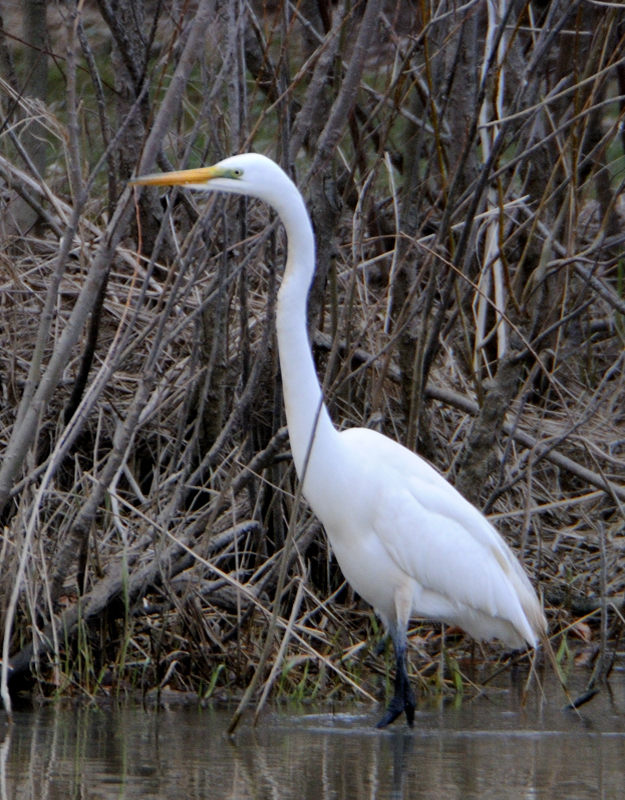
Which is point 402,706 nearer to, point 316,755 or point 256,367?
point 316,755

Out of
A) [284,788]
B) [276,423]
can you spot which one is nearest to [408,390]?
[276,423]

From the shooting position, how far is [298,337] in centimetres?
360

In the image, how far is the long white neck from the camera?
3.52m

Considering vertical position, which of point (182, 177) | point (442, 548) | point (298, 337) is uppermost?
point (182, 177)

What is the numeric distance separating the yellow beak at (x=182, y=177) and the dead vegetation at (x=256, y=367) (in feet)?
0.47

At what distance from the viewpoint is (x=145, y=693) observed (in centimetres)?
381

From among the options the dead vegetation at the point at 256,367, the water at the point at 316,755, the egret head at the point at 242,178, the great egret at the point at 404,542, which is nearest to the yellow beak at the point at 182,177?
the egret head at the point at 242,178

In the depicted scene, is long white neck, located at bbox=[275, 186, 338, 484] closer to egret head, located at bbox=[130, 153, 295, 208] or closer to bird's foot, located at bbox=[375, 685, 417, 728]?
egret head, located at bbox=[130, 153, 295, 208]

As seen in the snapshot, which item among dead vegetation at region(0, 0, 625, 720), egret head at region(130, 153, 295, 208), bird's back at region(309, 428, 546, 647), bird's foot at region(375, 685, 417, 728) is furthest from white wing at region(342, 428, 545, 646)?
egret head at region(130, 153, 295, 208)

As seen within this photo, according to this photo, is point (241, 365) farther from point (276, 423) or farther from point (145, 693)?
point (145, 693)

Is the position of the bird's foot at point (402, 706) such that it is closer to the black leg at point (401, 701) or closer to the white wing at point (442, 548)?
the black leg at point (401, 701)

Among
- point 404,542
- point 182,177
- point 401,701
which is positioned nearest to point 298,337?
point 182,177

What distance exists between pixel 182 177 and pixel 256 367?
3.51ft

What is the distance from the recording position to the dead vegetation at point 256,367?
12.1ft
